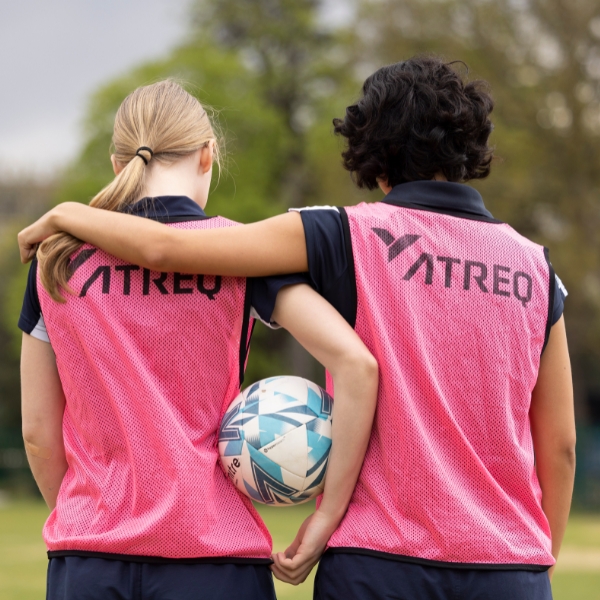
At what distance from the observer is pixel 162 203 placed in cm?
272

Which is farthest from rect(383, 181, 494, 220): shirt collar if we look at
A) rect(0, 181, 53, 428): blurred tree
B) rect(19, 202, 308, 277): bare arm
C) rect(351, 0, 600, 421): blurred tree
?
rect(0, 181, 53, 428): blurred tree

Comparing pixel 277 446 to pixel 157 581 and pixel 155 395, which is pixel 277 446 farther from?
pixel 157 581

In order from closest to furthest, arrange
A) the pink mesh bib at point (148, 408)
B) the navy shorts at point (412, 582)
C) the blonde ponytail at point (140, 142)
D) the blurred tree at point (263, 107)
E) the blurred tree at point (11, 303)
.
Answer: the navy shorts at point (412, 582) → the pink mesh bib at point (148, 408) → the blonde ponytail at point (140, 142) → the blurred tree at point (263, 107) → the blurred tree at point (11, 303)

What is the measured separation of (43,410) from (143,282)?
0.53 meters

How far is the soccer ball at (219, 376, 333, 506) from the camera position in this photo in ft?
8.39

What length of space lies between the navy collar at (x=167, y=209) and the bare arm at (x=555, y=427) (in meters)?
1.11

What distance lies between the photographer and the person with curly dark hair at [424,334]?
8.02 ft

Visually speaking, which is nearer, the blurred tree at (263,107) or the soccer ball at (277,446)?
the soccer ball at (277,446)

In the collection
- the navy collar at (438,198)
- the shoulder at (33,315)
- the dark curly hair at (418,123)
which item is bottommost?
the shoulder at (33,315)

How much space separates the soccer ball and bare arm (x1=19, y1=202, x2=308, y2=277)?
383 millimetres

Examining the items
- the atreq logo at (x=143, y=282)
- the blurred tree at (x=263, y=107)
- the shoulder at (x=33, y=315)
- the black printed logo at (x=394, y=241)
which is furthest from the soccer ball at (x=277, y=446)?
the blurred tree at (x=263, y=107)

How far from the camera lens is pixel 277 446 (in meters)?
2.56

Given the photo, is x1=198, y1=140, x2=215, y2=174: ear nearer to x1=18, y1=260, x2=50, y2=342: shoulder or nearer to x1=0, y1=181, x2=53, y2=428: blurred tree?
x1=18, y1=260, x2=50, y2=342: shoulder

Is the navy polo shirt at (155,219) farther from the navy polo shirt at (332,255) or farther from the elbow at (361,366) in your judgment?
the elbow at (361,366)
